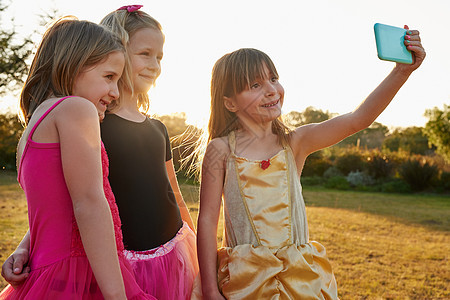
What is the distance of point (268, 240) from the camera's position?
1869 mm

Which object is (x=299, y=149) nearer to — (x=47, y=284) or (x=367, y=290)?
(x=47, y=284)

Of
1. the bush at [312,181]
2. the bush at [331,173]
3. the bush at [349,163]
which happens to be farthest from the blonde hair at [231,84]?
the bush at [349,163]

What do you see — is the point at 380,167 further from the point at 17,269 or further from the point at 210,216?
the point at 17,269

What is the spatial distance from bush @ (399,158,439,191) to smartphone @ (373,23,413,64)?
15162 millimetres

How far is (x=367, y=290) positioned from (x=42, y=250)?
4.20 m

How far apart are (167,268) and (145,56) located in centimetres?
94

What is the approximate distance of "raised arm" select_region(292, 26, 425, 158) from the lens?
1.77 m

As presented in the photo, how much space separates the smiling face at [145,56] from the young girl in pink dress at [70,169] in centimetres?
48

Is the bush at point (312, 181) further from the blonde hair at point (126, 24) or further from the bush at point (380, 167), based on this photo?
the blonde hair at point (126, 24)

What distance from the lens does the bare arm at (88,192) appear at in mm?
1222

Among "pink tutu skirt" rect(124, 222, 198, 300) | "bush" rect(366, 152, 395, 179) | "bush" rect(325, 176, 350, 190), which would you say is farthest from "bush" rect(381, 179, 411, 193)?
"pink tutu skirt" rect(124, 222, 198, 300)

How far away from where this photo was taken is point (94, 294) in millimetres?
1327

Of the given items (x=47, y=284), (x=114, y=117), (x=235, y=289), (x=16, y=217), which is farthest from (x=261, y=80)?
(x=16, y=217)

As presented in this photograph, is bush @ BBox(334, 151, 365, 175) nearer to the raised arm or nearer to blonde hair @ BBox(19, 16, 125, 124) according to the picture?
the raised arm
